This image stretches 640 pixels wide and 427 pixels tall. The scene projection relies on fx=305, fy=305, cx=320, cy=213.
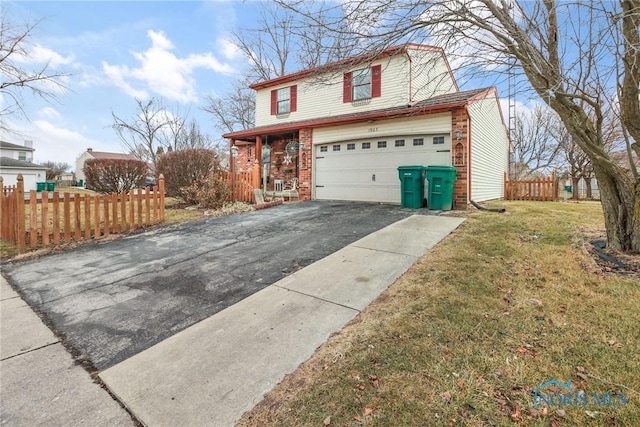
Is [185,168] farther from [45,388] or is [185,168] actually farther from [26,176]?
[26,176]

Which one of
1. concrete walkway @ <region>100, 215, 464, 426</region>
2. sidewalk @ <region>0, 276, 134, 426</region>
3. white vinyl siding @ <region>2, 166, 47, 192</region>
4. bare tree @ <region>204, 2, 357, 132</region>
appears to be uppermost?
bare tree @ <region>204, 2, 357, 132</region>

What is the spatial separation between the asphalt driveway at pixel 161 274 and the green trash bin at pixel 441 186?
1161mm

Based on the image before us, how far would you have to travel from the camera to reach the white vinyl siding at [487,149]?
987cm

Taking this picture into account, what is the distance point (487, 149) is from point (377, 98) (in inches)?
187

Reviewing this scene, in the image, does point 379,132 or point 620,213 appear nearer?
point 620,213

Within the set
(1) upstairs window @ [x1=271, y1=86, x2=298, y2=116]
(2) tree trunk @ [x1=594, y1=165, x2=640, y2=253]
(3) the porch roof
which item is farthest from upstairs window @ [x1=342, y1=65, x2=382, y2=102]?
(2) tree trunk @ [x1=594, y1=165, x2=640, y2=253]

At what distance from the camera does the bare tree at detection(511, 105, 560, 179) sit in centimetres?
2162

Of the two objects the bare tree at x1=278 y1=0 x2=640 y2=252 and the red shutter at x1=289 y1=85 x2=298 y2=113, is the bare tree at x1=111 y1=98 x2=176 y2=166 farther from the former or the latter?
the bare tree at x1=278 y1=0 x2=640 y2=252

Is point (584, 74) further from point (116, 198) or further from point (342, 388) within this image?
point (116, 198)

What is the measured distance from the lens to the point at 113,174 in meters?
13.4

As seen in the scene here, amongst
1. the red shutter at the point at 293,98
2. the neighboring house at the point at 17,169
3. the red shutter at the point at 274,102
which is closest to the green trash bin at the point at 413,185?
the red shutter at the point at 293,98

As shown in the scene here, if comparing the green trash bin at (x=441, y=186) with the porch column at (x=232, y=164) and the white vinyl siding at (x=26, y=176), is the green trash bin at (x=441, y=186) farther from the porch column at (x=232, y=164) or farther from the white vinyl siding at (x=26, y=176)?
the white vinyl siding at (x=26, y=176)

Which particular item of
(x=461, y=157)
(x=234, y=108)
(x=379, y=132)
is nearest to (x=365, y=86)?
(x=379, y=132)

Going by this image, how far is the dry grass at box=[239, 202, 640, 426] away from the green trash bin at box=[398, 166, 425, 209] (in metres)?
4.67
